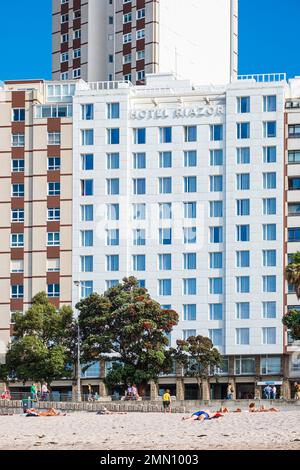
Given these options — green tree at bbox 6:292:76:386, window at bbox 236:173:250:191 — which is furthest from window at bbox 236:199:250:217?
green tree at bbox 6:292:76:386

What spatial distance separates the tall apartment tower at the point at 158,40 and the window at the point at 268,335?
46720mm

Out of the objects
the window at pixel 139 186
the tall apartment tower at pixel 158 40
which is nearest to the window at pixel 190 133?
the window at pixel 139 186

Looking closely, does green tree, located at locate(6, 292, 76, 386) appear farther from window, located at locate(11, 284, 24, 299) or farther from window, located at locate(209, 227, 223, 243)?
window, located at locate(209, 227, 223, 243)

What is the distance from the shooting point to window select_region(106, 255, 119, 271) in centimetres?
15700

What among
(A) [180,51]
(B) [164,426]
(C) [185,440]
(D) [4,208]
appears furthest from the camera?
(A) [180,51]

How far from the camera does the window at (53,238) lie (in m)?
159

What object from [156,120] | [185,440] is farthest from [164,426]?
[156,120]

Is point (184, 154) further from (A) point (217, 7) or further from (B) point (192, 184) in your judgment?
(A) point (217, 7)

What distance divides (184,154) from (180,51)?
1446 inches

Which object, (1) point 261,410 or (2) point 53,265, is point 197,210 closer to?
(2) point 53,265

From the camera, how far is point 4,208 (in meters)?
162

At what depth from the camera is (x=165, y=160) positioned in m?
159

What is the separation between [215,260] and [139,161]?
Answer: 14223 mm

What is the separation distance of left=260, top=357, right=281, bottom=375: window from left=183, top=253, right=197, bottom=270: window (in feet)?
41.2
